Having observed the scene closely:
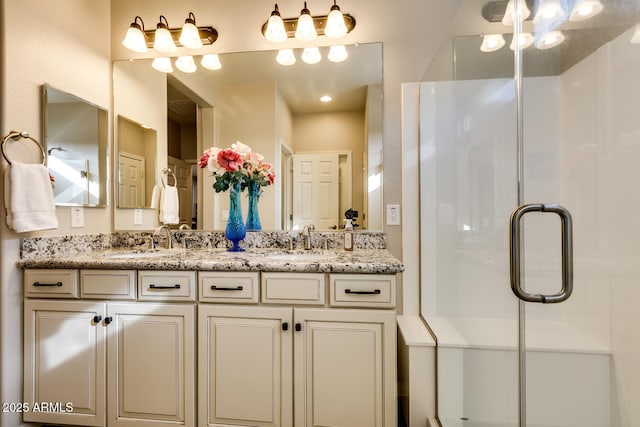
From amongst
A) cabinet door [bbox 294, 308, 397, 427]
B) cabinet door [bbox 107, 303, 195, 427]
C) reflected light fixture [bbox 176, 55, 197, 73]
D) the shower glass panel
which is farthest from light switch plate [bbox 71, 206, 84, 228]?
the shower glass panel

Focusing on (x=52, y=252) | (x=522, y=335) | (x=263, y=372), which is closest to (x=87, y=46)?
(x=52, y=252)

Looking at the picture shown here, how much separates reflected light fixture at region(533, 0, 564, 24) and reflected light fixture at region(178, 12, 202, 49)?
183 cm

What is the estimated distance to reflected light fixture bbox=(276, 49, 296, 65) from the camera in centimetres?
204

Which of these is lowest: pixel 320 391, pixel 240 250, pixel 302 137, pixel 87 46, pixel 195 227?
pixel 320 391

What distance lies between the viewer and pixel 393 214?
1.96m

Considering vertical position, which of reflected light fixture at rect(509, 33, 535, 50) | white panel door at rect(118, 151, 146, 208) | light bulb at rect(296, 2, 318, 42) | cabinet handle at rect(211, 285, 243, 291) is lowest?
cabinet handle at rect(211, 285, 243, 291)

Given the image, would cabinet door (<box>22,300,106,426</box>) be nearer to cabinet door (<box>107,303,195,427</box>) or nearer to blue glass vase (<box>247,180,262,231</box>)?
cabinet door (<box>107,303,195,427</box>)

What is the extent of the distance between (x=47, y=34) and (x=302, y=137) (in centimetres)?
146

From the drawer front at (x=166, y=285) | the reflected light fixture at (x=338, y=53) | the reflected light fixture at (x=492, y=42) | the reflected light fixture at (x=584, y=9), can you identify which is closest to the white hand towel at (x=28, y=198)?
the drawer front at (x=166, y=285)

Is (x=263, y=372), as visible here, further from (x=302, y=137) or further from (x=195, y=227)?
(x=302, y=137)

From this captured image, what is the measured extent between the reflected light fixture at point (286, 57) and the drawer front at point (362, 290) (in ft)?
4.46

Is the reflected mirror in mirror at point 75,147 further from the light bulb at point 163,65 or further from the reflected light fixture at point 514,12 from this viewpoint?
the reflected light fixture at point 514,12

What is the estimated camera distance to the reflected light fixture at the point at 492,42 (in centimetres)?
157

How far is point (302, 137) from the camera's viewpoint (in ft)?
6.66
